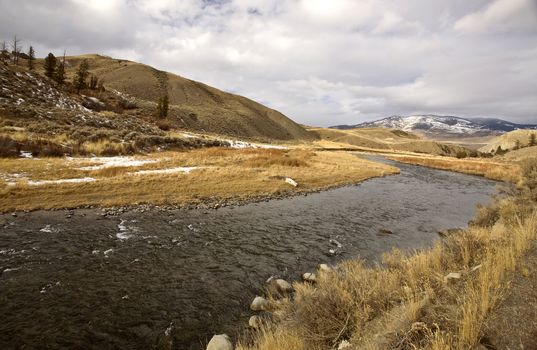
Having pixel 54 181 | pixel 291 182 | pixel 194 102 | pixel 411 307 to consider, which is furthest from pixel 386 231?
pixel 194 102

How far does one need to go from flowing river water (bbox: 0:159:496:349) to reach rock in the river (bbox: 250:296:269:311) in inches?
10.2

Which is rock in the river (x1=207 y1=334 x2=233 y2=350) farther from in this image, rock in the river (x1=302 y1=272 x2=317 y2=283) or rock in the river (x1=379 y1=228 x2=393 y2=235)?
rock in the river (x1=379 y1=228 x2=393 y2=235)

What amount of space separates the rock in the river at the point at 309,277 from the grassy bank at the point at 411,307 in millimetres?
1833

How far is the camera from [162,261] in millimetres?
10570

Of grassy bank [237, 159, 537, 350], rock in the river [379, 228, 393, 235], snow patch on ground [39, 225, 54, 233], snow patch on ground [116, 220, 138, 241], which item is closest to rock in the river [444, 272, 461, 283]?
grassy bank [237, 159, 537, 350]

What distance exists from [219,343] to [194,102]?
12043 cm

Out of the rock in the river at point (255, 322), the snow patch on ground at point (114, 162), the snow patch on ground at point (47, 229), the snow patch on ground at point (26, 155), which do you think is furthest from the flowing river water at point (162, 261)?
the snow patch on ground at point (26, 155)

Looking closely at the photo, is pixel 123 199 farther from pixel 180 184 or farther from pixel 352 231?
pixel 352 231

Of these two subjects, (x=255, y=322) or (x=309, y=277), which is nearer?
(x=255, y=322)

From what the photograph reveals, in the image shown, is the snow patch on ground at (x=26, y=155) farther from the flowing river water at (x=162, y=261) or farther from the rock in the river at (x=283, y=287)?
the rock in the river at (x=283, y=287)

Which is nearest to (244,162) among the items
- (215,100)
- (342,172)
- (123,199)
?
(342,172)

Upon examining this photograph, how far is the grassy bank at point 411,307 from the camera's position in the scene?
166 inches

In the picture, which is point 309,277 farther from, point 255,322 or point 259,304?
point 255,322

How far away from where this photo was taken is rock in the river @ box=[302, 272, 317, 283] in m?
9.56
